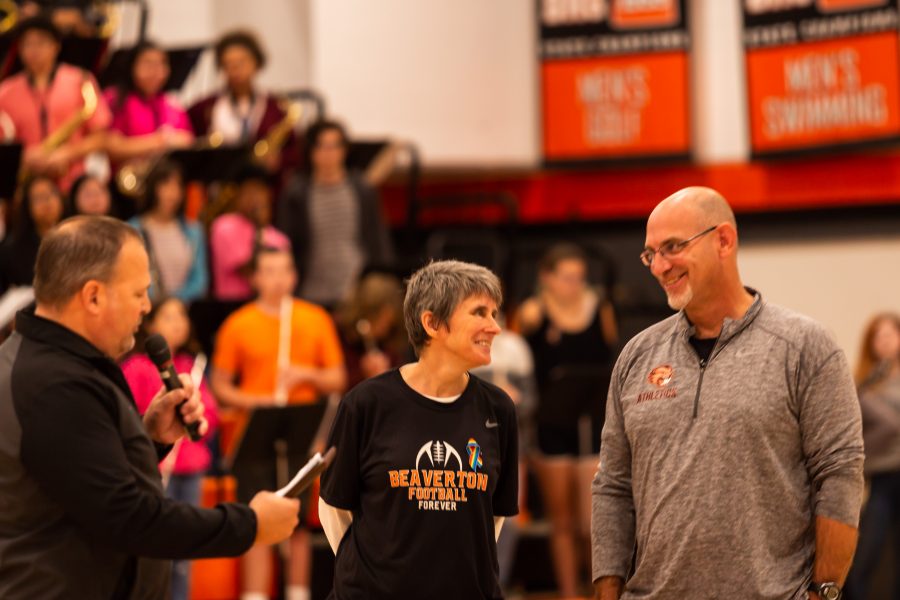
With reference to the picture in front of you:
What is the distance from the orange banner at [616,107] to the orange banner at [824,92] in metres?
0.65

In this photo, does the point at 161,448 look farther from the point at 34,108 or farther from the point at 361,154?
the point at 361,154

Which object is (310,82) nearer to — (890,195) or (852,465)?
(890,195)

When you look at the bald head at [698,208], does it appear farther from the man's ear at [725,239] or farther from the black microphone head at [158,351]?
the black microphone head at [158,351]

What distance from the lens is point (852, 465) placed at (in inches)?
143

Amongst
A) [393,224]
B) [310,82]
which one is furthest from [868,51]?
[310,82]

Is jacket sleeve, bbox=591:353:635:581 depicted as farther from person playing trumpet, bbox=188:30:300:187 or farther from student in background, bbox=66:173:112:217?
person playing trumpet, bbox=188:30:300:187

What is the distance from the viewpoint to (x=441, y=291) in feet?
13.4

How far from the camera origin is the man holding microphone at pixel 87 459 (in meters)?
3.25

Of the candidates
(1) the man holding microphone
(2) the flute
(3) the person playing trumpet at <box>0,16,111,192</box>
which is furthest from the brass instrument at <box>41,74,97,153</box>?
(1) the man holding microphone

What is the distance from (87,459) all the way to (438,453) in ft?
3.58

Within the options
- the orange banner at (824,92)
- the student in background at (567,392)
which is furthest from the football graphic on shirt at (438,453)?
the orange banner at (824,92)

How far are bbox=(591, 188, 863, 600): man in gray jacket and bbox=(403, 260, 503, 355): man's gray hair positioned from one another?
1.63ft

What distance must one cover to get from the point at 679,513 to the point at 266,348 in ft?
14.7

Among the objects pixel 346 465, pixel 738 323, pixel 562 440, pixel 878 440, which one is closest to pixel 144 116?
pixel 562 440
